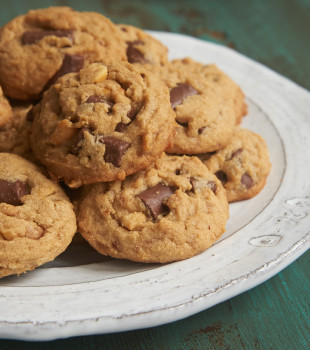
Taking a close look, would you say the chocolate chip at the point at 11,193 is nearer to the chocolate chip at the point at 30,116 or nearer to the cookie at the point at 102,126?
the cookie at the point at 102,126

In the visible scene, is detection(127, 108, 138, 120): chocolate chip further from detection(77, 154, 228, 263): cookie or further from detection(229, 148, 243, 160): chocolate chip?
detection(229, 148, 243, 160): chocolate chip

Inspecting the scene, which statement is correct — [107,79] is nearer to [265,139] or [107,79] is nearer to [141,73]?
[141,73]

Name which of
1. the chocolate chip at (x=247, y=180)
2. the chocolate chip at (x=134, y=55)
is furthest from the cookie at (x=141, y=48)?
the chocolate chip at (x=247, y=180)

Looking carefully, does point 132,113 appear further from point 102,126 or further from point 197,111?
point 197,111

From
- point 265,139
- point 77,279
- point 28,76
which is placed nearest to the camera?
point 77,279

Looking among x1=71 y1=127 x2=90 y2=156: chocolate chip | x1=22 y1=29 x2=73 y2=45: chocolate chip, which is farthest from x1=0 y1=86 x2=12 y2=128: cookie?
x1=71 y1=127 x2=90 y2=156: chocolate chip

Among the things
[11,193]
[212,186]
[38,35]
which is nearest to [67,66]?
[38,35]

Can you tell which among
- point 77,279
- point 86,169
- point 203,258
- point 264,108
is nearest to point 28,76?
point 86,169
